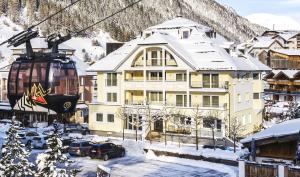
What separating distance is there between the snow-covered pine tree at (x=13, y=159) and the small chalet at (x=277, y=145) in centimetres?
919

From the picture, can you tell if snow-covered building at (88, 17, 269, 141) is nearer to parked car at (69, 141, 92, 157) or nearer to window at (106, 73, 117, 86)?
window at (106, 73, 117, 86)

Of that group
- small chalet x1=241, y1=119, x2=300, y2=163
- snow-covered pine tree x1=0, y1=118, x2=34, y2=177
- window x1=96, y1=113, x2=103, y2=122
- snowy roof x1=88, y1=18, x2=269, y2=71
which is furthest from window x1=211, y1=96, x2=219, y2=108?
snow-covered pine tree x1=0, y1=118, x2=34, y2=177

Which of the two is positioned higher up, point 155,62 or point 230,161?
point 155,62

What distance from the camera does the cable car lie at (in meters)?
19.7

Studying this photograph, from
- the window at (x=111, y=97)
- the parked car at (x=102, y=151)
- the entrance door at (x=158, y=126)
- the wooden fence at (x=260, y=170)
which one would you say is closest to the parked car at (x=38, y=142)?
the parked car at (x=102, y=151)

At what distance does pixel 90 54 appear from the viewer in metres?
158

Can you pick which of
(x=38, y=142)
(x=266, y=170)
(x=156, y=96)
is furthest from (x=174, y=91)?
(x=266, y=170)

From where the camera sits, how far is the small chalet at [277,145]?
18.4m

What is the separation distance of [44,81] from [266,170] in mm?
9176

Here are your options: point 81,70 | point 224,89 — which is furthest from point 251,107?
point 81,70

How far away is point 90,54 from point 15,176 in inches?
5466

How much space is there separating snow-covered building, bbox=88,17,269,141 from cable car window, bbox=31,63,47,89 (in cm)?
2662

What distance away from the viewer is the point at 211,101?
149ft

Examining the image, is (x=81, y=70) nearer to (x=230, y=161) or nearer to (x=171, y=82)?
(x=171, y=82)
